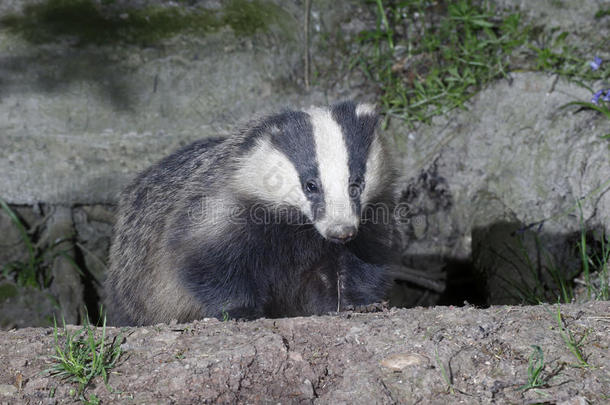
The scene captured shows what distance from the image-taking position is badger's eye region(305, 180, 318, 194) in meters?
2.91

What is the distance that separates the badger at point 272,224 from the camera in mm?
2949

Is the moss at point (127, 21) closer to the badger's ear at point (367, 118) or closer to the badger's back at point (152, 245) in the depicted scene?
the badger's back at point (152, 245)

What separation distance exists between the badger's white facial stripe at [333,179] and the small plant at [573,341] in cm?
95

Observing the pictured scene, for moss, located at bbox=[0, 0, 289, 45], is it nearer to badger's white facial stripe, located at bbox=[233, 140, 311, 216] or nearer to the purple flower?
badger's white facial stripe, located at bbox=[233, 140, 311, 216]

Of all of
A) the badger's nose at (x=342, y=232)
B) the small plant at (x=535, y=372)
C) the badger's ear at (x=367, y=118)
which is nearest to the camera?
the small plant at (x=535, y=372)

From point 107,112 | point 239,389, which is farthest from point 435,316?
point 107,112

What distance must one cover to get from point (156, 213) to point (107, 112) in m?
1.44

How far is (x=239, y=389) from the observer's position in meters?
2.23

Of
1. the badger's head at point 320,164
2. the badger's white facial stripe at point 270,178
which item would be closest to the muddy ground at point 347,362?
the badger's head at point 320,164

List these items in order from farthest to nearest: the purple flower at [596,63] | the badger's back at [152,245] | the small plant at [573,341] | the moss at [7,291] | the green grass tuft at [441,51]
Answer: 1. the moss at [7,291]
2. the green grass tuft at [441,51]
3. the purple flower at [596,63]
4. the badger's back at [152,245]
5. the small plant at [573,341]

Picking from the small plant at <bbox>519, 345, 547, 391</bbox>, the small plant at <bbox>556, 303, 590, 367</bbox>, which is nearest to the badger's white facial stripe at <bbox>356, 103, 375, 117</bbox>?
the small plant at <bbox>556, 303, 590, 367</bbox>

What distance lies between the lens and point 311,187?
2.93m

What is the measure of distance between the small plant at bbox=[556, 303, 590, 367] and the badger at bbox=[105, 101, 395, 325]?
37.4 inches

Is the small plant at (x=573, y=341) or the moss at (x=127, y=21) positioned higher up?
the moss at (x=127, y=21)
